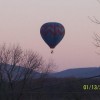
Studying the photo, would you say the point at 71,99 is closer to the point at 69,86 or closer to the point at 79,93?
the point at 79,93

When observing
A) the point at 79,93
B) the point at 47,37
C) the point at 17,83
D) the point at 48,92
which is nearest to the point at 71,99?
the point at 79,93

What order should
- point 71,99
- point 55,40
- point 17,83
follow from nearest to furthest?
point 55,40 → point 71,99 → point 17,83

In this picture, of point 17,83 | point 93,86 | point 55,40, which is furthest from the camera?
point 93,86

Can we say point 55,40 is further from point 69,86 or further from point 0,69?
point 69,86

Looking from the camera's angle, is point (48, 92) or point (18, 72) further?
point (48, 92)

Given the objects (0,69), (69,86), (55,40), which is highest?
(55,40)

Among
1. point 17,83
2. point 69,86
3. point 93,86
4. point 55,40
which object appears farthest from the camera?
point 69,86

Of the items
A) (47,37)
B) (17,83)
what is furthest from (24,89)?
(47,37)

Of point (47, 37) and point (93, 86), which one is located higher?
point (47, 37)

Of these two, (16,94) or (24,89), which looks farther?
(24,89)
